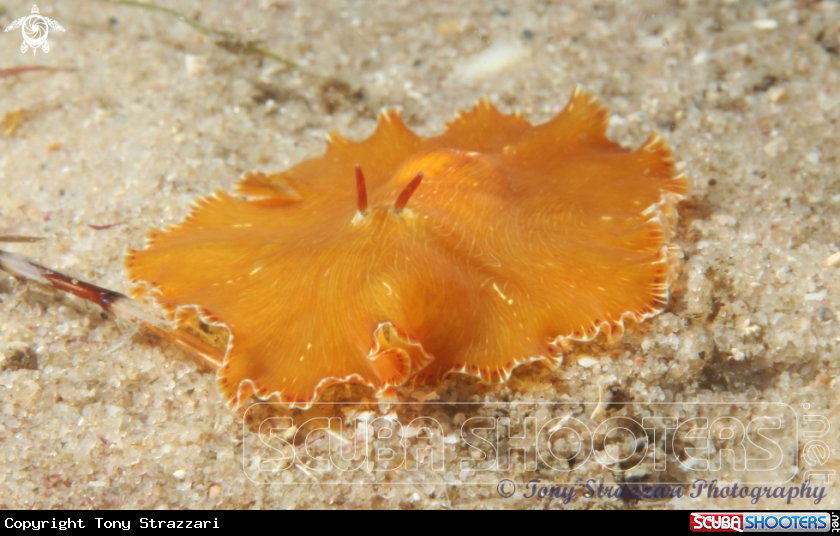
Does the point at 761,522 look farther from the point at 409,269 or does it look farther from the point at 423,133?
the point at 423,133

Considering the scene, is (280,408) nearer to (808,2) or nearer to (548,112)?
(548,112)

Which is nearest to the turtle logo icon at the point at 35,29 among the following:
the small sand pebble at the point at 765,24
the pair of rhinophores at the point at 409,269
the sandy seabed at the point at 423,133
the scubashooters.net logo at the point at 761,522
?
the sandy seabed at the point at 423,133

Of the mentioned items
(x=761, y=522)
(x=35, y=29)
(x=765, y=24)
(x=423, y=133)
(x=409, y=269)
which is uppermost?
(x=35, y=29)

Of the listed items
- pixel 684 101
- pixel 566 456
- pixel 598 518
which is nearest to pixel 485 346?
pixel 566 456

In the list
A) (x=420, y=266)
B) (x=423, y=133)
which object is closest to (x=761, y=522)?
(x=420, y=266)

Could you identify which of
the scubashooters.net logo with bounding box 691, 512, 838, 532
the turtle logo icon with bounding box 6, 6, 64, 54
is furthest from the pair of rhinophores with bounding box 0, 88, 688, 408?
the turtle logo icon with bounding box 6, 6, 64, 54

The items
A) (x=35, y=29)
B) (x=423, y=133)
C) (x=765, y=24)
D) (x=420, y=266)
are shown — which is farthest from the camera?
(x=35, y=29)

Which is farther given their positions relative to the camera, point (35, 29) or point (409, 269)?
point (35, 29)
